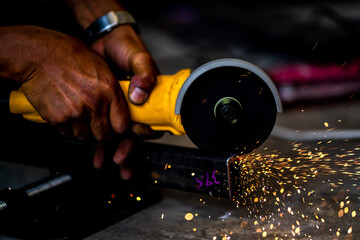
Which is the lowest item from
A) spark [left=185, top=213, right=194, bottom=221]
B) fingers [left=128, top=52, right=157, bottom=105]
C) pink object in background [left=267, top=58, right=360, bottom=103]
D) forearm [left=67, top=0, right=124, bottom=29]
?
spark [left=185, top=213, right=194, bottom=221]

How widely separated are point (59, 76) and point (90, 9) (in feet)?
2.14

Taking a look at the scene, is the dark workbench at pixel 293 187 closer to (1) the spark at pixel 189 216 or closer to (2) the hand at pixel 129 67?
(1) the spark at pixel 189 216

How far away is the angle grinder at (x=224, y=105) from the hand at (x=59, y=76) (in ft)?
0.67

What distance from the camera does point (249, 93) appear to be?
43.6 inches

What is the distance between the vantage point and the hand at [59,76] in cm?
121

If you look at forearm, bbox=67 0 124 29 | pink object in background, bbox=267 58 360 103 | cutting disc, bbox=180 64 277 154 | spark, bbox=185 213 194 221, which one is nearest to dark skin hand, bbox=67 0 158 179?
forearm, bbox=67 0 124 29

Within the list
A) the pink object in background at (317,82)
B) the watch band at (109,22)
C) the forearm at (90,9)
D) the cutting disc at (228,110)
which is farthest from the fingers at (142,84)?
the pink object in background at (317,82)

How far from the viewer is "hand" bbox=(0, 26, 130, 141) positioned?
3.98 feet

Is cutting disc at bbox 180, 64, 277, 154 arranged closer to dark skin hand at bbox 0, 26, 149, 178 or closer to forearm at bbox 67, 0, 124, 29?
dark skin hand at bbox 0, 26, 149, 178

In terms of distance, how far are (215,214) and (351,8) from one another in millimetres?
4368

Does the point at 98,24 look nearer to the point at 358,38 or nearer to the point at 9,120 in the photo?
the point at 9,120

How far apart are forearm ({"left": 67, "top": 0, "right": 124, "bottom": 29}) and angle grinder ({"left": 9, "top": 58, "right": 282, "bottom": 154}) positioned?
70cm

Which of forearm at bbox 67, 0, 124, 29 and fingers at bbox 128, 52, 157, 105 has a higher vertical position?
forearm at bbox 67, 0, 124, 29

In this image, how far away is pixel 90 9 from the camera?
1.75 m
